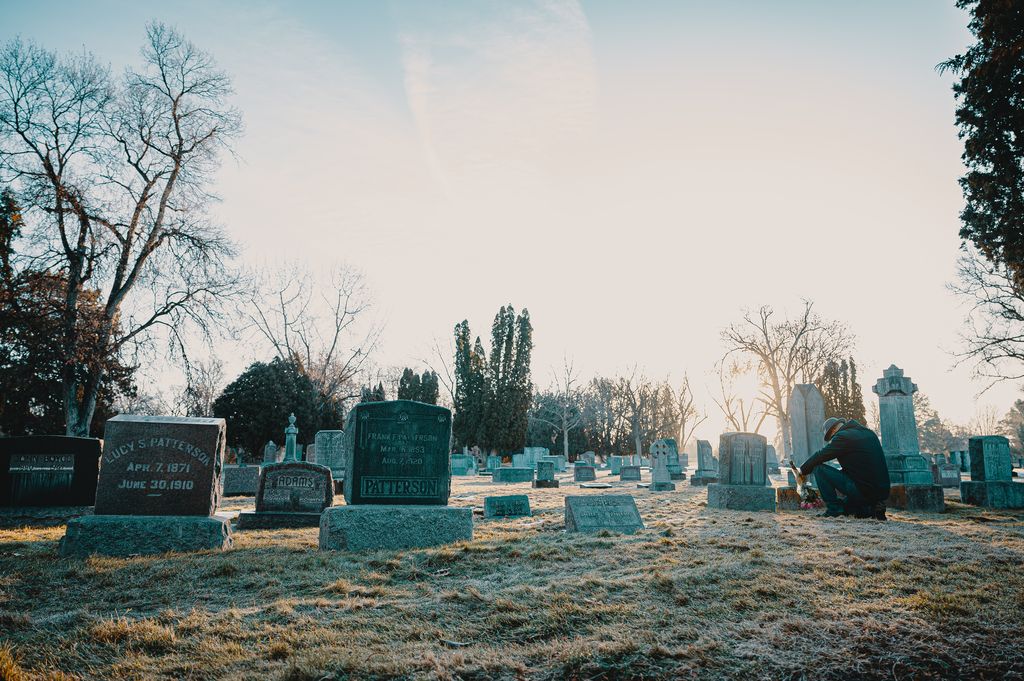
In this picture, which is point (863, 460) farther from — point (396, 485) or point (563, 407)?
point (563, 407)

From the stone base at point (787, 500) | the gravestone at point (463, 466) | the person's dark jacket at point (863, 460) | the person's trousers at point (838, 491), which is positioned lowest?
the gravestone at point (463, 466)

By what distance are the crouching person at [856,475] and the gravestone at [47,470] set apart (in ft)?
37.7

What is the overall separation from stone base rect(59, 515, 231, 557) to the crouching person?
8232 mm

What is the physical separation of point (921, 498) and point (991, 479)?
9.93 feet

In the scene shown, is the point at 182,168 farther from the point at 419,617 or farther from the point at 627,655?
the point at 627,655

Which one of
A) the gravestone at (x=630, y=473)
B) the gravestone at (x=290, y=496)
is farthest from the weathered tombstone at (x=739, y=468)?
the gravestone at (x=630, y=473)

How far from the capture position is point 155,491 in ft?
21.6

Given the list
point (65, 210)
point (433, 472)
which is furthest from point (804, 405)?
point (65, 210)

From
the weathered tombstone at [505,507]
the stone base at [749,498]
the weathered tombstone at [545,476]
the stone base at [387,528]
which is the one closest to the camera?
the stone base at [387,528]

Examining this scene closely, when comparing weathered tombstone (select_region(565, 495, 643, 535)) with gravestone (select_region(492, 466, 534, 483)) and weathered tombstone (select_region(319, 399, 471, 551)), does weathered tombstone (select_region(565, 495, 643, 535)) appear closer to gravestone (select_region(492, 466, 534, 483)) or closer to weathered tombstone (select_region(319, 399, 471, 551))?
weathered tombstone (select_region(319, 399, 471, 551))

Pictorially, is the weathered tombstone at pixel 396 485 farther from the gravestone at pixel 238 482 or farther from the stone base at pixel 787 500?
the gravestone at pixel 238 482

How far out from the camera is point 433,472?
7.05m

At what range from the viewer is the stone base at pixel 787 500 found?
32.7ft

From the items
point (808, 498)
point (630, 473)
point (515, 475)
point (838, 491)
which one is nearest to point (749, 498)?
point (808, 498)
